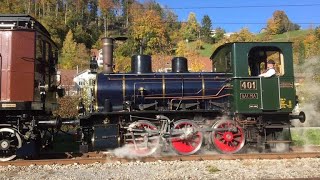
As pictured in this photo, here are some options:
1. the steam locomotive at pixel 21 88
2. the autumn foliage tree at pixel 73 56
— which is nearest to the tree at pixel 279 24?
the autumn foliage tree at pixel 73 56

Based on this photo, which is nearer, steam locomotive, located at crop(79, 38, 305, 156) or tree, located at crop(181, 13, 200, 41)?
steam locomotive, located at crop(79, 38, 305, 156)

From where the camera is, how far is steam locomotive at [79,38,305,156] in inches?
449

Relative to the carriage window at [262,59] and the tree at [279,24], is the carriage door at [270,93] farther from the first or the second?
the tree at [279,24]

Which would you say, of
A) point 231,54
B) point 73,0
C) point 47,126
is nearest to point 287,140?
point 231,54

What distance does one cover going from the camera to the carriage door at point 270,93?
38.5 ft

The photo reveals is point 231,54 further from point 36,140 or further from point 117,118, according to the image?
point 36,140

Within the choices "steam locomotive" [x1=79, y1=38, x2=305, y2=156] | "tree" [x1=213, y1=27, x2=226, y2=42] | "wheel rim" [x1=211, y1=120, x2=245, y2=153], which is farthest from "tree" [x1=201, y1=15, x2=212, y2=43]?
"wheel rim" [x1=211, y1=120, x2=245, y2=153]

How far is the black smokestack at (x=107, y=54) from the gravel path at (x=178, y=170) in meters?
3.47

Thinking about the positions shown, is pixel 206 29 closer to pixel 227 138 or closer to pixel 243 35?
pixel 243 35

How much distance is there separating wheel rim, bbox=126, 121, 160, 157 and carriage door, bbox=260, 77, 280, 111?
3.61 metres

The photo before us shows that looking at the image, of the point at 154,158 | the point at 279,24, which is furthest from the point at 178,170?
the point at 279,24

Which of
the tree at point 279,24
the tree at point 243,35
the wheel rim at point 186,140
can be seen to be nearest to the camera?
the wheel rim at point 186,140

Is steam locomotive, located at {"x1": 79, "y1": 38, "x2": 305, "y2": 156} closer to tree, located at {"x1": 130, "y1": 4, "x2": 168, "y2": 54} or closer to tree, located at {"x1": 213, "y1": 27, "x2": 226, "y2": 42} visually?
tree, located at {"x1": 130, "y1": 4, "x2": 168, "y2": 54}

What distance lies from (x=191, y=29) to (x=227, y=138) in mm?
100746
